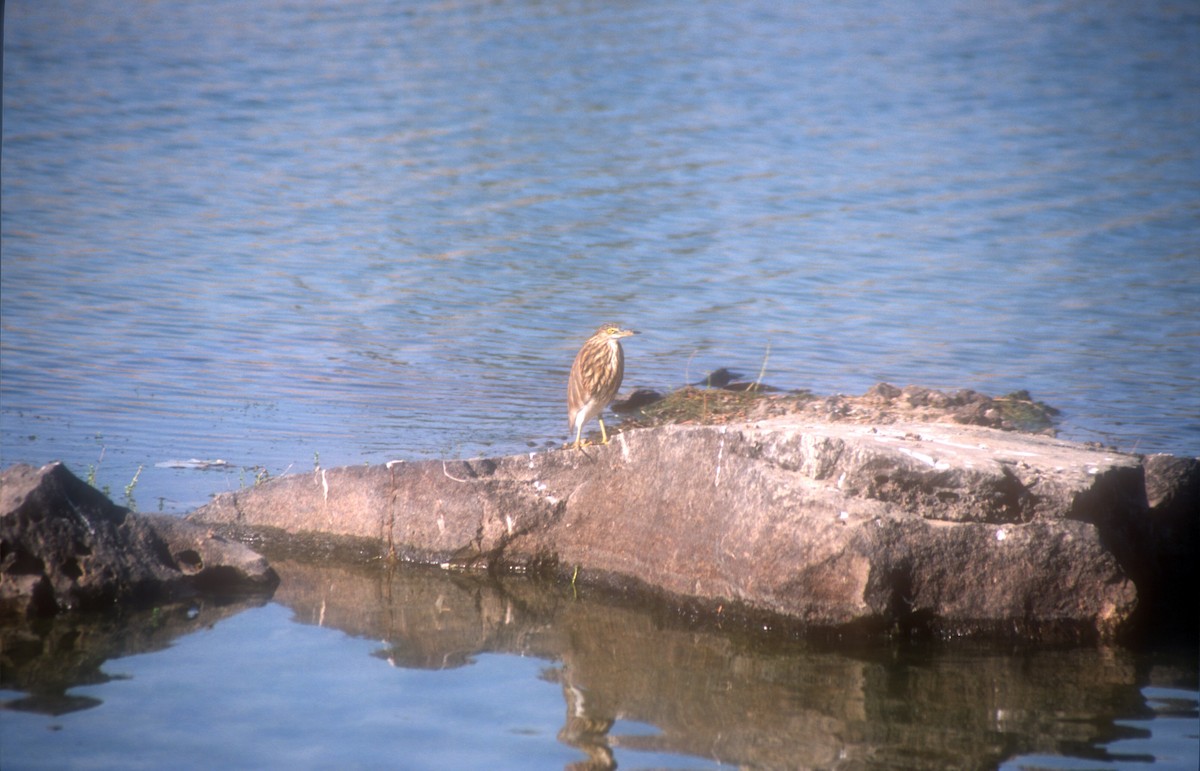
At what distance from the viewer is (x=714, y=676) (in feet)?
17.2

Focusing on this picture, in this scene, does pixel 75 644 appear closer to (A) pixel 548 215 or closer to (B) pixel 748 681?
(B) pixel 748 681

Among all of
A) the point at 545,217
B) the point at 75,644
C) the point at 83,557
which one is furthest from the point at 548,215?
the point at 75,644

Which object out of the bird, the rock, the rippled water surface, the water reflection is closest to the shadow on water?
the water reflection

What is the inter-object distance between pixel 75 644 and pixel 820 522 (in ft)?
9.83

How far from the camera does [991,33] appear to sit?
3262 centimetres

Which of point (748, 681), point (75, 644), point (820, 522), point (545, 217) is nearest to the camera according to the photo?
point (748, 681)

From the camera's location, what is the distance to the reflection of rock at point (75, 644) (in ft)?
15.9

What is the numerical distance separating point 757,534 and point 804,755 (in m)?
1.27

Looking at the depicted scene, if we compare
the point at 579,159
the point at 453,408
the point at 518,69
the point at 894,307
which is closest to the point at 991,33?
the point at 518,69

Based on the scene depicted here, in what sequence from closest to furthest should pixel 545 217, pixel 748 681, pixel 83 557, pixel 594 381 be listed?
pixel 748 681 < pixel 83 557 < pixel 594 381 < pixel 545 217

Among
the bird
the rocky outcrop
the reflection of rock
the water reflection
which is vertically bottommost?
the water reflection

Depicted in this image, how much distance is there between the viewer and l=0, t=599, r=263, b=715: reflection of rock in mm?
4840

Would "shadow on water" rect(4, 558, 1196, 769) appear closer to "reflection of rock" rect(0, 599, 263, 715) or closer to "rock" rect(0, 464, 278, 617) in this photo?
"reflection of rock" rect(0, 599, 263, 715)

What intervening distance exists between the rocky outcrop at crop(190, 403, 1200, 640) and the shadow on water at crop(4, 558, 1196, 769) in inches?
7.3
